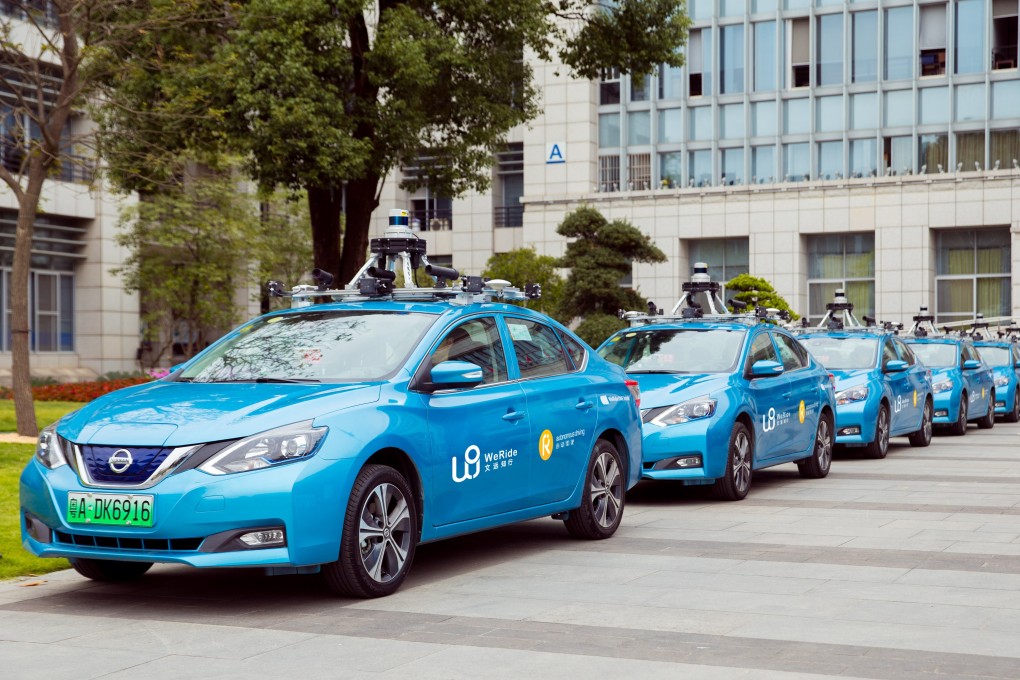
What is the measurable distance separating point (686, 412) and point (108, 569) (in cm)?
553

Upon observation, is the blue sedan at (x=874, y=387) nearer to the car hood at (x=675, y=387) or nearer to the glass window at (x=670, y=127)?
the car hood at (x=675, y=387)

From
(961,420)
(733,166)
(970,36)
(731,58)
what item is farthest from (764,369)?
(731,58)

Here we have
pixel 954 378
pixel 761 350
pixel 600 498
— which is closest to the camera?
pixel 600 498

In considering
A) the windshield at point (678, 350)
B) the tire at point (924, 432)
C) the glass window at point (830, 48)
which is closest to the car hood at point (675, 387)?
the windshield at point (678, 350)

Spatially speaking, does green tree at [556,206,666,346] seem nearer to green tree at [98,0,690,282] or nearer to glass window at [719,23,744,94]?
green tree at [98,0,690,282]

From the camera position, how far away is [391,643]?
6211mm

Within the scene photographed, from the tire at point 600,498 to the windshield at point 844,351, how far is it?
8.45 meters

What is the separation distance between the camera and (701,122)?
4847cm

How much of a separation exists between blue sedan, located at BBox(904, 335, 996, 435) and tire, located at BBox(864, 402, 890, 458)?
13.7 ft

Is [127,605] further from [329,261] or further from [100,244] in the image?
[100,244]

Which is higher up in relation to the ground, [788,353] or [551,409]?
[788,353]

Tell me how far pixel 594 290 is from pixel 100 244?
1552cm

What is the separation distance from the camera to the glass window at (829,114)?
153ft

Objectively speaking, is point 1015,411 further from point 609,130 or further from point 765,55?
point 609,130
